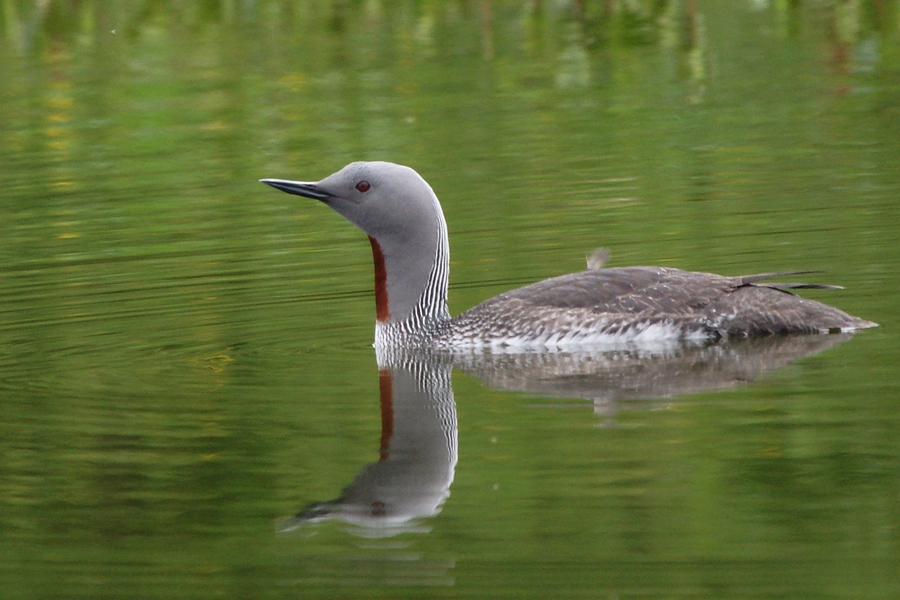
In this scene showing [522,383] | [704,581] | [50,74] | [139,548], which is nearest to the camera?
[704,581]

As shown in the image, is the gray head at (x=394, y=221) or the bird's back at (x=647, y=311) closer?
the bird's back at (x=647, y=311)

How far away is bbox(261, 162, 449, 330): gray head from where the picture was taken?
834 centimetres

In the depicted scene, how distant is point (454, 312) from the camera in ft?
29.9

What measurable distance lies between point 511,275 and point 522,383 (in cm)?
230

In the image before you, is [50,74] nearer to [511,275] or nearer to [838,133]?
[838,133]

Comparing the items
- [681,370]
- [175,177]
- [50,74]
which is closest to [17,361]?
[681,370]

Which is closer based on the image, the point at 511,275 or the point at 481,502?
the point at 481,502

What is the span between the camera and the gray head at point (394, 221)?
27.3 ft

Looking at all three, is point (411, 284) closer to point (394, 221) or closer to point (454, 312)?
point (394, 221)

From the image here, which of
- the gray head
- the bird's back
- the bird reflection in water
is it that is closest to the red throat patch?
the gray head

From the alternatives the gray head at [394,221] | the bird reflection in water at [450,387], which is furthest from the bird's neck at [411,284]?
the bird reflection in water at [450,387]

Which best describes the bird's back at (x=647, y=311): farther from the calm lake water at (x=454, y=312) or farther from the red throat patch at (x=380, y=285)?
the red throat patch at (x=380, y=285)

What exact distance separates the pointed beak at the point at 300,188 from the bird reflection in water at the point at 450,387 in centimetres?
84

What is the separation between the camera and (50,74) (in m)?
19.1
